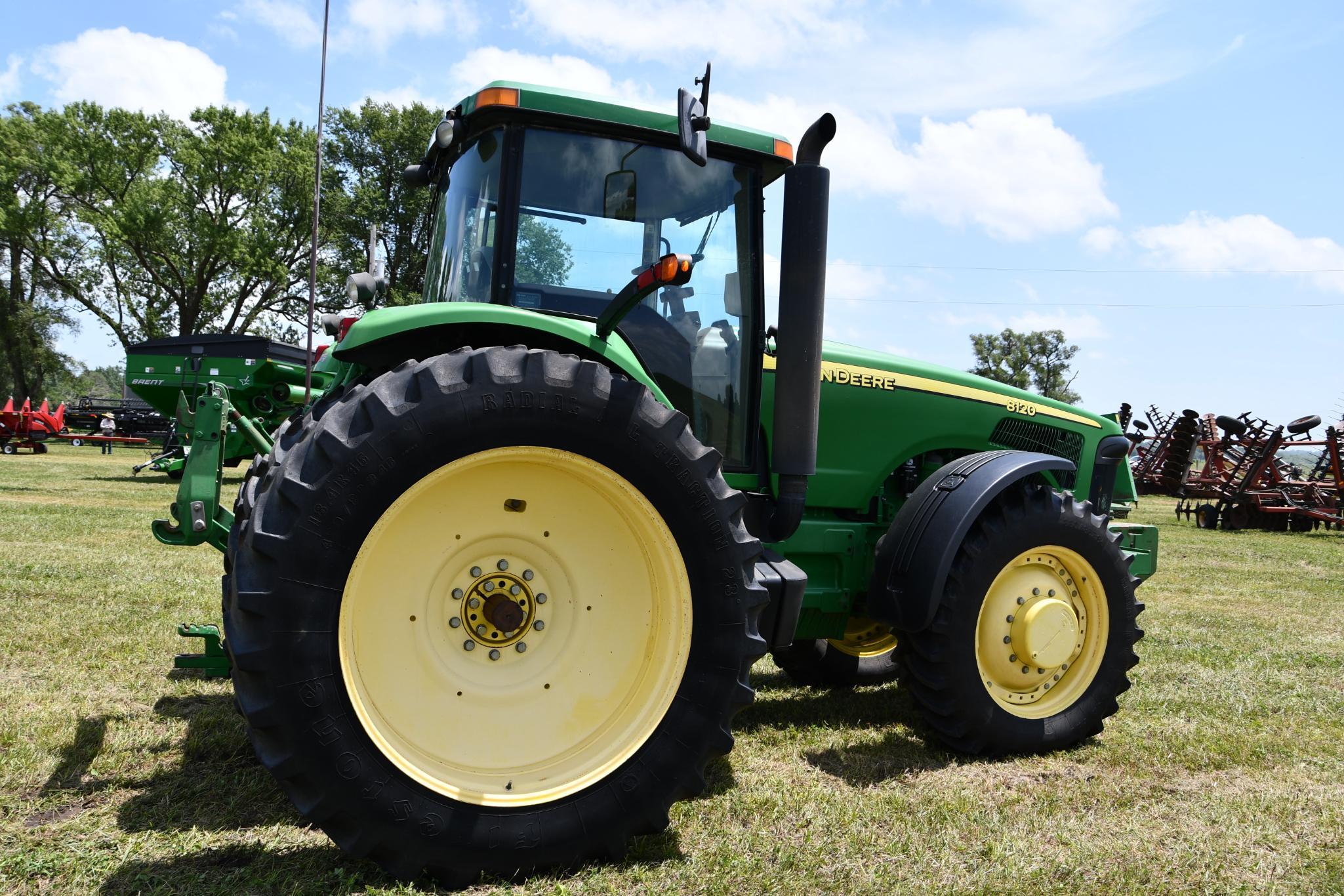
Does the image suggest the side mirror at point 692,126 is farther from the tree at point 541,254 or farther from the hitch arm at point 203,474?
the hitch arm at point 203,474

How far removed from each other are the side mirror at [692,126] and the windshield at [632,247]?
1.90 feet

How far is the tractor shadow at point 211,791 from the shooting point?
2820mm

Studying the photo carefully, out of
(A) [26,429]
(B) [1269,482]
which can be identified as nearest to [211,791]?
(B) [1269,482]

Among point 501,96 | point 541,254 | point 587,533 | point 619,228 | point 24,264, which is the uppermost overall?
point 24,264

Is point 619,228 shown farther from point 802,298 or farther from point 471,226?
point 802,298

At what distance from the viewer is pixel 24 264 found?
36.4m

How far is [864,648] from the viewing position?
485cm

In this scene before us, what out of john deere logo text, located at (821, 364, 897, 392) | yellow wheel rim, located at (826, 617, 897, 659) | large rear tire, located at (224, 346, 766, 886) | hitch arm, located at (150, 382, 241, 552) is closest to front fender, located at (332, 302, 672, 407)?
large rear tire, located at (224, 346, 766, 886)

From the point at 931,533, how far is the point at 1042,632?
632mm

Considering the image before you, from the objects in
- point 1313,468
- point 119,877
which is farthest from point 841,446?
point 1313,468

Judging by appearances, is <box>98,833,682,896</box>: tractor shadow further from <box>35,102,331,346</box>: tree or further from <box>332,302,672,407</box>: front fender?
<box>35,102,331,346</box>: tree

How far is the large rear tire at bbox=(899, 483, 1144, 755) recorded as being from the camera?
3.75 meters

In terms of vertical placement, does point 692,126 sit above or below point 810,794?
above

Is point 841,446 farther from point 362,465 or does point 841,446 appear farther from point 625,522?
point 362,465
